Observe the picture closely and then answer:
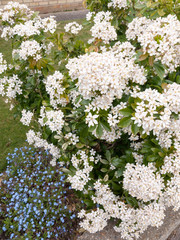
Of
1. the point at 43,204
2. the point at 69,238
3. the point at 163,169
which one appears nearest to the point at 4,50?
the point at 43,204

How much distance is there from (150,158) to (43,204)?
5.00 feet

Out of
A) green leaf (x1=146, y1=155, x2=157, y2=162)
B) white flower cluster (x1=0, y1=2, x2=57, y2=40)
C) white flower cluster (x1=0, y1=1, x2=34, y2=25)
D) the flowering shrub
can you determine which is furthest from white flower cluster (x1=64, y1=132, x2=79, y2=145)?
white flower cluster (x1=0, y1=1, x2=34, y2=25)

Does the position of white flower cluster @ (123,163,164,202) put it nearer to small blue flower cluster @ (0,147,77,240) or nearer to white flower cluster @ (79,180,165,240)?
white flower cluster @ (79,180,165,240)

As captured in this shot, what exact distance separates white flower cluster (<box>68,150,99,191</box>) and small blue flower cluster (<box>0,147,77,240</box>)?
0.61 m

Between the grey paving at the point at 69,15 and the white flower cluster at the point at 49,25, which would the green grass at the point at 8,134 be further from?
the grey paving at the point at 69,15

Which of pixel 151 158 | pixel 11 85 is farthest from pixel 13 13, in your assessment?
pixel 151 158

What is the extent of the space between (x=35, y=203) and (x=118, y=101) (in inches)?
62.4

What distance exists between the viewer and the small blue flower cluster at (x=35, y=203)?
256cm

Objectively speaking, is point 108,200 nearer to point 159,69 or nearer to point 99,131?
point 99,131

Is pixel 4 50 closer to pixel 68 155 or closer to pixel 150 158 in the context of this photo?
pixel 68 155

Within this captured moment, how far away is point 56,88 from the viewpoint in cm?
209

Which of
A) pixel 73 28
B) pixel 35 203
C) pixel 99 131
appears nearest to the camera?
pixel 99 131

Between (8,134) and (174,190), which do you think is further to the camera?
(8,134)

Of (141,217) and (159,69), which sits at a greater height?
(159,69)
